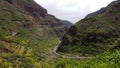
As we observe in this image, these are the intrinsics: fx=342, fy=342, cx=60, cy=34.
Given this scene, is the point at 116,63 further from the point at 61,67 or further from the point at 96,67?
the point at 61,67

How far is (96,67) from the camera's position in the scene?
4444 centimetres

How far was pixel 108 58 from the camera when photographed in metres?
50.2

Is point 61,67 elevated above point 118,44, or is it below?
below

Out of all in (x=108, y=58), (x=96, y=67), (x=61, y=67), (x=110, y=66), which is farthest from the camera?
(x=61, y=67)

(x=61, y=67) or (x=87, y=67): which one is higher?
(x=87, y=67)

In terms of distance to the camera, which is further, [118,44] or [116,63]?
[118,44]

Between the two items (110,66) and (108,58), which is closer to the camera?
(110,66)

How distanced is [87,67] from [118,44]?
1836cm

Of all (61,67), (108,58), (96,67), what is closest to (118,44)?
(108,58)

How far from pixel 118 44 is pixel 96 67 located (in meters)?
24.1

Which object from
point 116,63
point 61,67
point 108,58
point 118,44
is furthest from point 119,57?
point 61,67

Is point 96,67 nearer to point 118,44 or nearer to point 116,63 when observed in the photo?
point 116,63

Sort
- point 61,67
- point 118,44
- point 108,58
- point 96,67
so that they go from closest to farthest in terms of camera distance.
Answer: point 96,67 < point 108,58 < point 118,44 < point 61,67

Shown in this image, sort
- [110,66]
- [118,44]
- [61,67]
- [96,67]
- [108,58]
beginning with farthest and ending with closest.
Result: [61,67] → [118,44] → [108,58] → [96,67] → [110,66]
